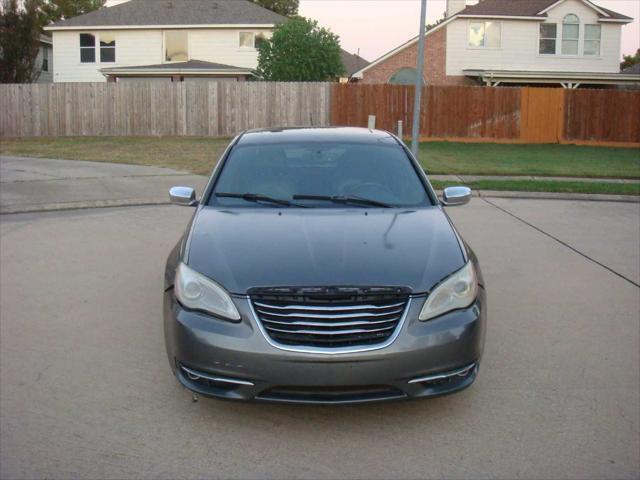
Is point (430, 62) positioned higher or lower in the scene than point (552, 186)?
higher

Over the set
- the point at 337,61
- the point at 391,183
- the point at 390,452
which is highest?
the point at 337,61

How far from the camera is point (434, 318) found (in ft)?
13.7

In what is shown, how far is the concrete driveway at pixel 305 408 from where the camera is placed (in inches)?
154

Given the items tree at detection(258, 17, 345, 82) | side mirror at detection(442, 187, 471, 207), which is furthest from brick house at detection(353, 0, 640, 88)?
side mirror at detection(442, 187, 471, 207)

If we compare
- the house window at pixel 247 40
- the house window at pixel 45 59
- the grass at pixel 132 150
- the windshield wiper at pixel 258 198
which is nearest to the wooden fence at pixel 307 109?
the grass at pixel 132 150

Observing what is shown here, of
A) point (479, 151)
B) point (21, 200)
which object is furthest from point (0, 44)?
point (21, 200)

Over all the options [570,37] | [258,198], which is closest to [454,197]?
[258,198]

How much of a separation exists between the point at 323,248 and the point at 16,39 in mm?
35755

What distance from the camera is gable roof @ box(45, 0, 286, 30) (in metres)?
39.9

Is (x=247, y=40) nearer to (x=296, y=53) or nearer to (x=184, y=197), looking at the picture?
(x=296, y=53)

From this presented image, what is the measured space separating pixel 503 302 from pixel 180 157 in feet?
47.1

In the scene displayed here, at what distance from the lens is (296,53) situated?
35.7 meters

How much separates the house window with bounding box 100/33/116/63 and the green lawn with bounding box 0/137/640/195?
1371cm

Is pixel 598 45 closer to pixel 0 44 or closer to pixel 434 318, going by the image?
pixel 0 44
